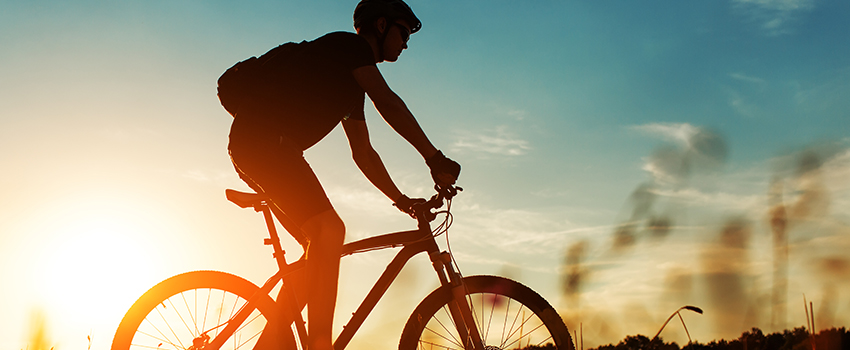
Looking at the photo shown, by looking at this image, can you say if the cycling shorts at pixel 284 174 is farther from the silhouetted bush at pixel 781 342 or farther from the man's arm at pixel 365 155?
the silhouetted bush at pixel 781 342

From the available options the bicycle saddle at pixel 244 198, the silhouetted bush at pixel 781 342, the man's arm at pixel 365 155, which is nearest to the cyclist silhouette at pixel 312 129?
the bicycle saddle at pixel 244 198

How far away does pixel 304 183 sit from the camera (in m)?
3.07

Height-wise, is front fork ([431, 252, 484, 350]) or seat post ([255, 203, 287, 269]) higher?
seat post ([255, 203, 287, 269])

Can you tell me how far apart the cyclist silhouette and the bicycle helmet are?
25cm

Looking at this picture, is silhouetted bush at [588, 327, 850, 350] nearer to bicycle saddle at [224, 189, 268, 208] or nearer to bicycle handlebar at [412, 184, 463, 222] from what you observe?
A: bicycle handlebar at [412, 184, 463, 222]

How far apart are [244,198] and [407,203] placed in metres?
0.88

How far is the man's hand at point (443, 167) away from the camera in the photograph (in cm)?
305

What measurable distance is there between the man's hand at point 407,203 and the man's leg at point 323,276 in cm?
48

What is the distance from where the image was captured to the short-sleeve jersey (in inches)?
124

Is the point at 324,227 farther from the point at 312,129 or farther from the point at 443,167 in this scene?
the point at 443,167

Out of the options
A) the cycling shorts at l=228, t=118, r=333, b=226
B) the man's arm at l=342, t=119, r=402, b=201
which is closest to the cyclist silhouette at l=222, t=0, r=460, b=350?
the cycling shorts at l=228, t=118, r=333, b=226

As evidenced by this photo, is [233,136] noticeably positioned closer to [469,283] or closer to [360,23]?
[360,23]

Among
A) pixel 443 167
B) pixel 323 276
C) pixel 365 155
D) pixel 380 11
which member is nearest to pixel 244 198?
pixel 323 276

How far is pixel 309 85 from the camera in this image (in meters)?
3.16
